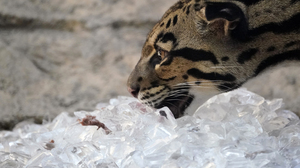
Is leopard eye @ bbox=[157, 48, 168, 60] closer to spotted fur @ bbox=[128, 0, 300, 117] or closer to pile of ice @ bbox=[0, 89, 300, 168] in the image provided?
spotted fur @ bbox=[128, 0, 300, 117]

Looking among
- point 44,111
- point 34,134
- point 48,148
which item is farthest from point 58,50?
point 48,148

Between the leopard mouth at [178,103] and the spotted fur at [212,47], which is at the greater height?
the spotted fur at [212,47]

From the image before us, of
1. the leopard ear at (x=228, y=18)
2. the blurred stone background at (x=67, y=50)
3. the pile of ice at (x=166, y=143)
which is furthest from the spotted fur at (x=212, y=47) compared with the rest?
the blurred stone background at (x=67, y=50)

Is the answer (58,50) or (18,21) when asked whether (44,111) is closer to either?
(58,50)

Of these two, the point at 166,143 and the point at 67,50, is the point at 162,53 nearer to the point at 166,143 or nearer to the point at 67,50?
the point at 166,143

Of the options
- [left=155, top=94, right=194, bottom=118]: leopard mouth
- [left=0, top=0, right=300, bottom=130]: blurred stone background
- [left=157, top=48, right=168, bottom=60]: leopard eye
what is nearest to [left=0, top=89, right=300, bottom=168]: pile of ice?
[left=155, top=94, right=194, bottom=118]: leopard mouth

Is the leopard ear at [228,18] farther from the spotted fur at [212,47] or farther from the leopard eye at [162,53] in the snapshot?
the leopard eye at [162,53]
